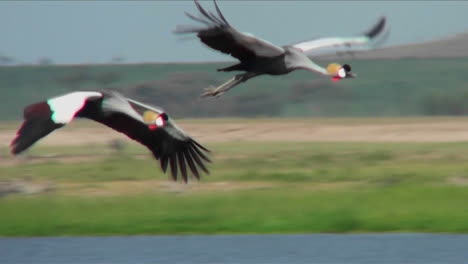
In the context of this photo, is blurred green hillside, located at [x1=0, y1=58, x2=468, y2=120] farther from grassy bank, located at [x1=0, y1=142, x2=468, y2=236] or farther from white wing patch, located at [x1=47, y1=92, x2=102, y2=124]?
white wing patch, located at [x1=47, y1=92, x2=102, y2=124]

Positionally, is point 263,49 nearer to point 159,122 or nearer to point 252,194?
point 159,122

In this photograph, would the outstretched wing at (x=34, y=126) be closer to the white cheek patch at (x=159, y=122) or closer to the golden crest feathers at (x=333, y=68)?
the white cheek patch at (x=159, y=122)

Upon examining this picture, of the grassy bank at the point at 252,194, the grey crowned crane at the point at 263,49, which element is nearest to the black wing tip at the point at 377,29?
the grey crowned crane at the point at 263,49

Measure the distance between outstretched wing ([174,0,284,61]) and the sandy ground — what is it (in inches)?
745

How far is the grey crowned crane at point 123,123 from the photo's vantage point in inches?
401

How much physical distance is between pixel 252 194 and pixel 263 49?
29.2 feet

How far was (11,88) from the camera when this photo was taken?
36906 millimetres

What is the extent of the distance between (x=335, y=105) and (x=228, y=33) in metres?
28.3

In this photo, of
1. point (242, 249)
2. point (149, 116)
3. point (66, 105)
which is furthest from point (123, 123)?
point (242, 249)

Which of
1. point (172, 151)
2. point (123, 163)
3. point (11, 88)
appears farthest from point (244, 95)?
point (172, 151)

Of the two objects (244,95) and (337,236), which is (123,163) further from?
(244,95)

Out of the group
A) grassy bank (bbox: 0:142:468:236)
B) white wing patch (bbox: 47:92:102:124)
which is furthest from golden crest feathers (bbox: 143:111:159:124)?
grassy bank (bbox: 0:142:468:236)

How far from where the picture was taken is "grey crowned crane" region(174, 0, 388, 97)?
11.1m

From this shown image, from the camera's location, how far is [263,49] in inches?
448
